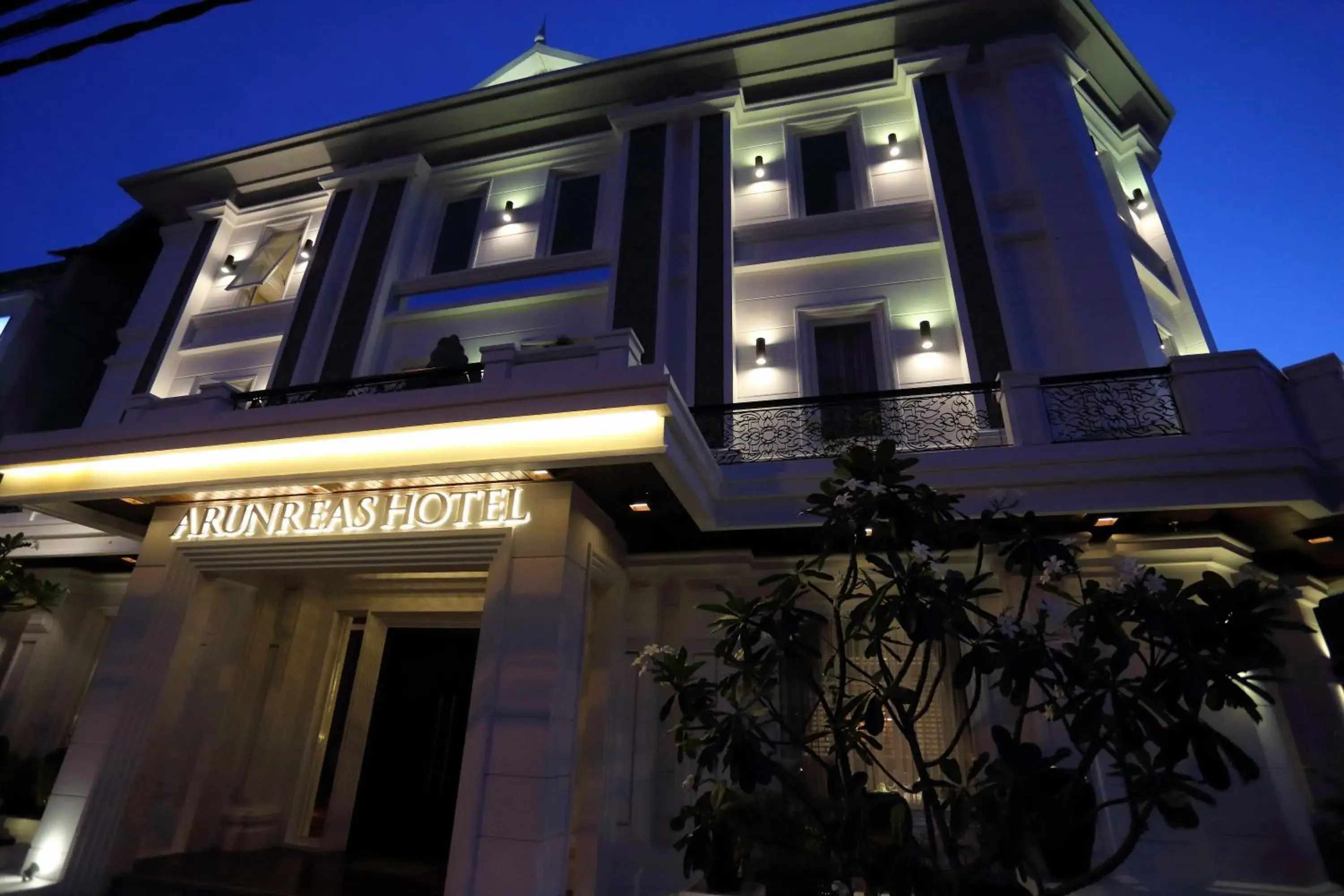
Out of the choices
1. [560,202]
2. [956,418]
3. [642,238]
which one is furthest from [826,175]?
[956,418]

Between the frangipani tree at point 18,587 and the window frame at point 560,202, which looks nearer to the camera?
the frangipani tree at point 18,587

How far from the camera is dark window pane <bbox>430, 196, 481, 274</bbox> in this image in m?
10.3

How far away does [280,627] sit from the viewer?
747 cm

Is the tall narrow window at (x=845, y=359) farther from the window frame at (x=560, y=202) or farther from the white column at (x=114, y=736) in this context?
the white column at (x=114, y=736)

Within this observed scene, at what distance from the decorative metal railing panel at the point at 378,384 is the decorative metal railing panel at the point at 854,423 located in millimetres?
2280

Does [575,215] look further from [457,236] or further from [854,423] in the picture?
[854,423]

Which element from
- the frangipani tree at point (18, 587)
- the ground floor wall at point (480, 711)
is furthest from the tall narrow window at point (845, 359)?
the frangipani tree at point (18, 587)

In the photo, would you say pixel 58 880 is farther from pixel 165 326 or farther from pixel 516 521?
pixel 165 326

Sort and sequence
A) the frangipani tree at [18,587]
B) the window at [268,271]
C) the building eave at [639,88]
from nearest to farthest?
the frangipani tree at [18,587] → the building eave at [639,88] → the window at [268,271]

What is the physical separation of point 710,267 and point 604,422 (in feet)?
14.5

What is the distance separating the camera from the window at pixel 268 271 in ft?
35.0

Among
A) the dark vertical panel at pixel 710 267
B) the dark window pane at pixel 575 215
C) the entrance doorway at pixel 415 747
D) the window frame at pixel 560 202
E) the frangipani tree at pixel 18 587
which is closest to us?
the entrance doorway at pixel 415 747

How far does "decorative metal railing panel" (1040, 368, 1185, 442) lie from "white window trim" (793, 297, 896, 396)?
5.95 ft

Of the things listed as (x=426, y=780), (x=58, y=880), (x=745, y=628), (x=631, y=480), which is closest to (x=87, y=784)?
(x=58, y=880)
